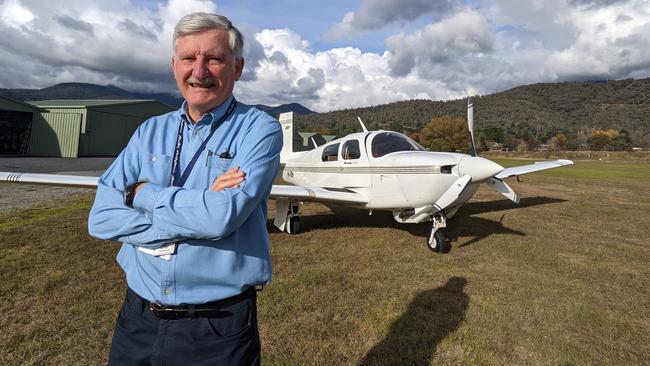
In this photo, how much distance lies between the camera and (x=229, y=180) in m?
1.40

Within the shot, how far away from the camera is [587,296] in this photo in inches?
190

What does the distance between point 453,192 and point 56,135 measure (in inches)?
1236

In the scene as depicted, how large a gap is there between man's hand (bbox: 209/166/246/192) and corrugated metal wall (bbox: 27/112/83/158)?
3181 centimetres

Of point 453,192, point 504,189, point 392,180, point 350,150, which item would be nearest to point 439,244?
point 453,192

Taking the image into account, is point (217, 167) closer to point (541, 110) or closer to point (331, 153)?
point (331, 153)

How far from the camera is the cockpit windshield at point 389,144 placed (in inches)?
→ 291

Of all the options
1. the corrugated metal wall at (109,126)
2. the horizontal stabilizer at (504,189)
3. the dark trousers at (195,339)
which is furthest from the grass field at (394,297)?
the corrugated metal wall at (109,126)

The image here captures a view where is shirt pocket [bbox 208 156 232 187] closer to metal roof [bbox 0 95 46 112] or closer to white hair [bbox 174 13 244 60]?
white hair [bbox 174 13 244 60]

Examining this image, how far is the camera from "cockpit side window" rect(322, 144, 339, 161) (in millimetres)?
8509

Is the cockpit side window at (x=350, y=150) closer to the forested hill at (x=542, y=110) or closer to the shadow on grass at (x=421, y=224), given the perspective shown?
the shadow on grass at (x=421, y=224)

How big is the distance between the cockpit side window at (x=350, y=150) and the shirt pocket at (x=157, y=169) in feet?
20.8

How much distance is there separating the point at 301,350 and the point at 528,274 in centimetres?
397

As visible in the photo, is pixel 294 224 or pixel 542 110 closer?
pixel 294 224

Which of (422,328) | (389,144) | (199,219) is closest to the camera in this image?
(199,219)
